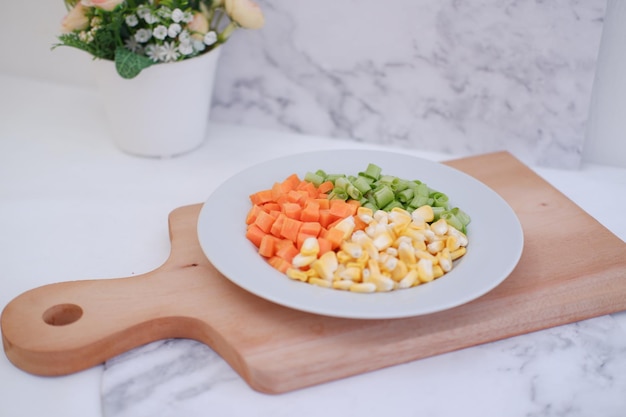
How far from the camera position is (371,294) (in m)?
0.88

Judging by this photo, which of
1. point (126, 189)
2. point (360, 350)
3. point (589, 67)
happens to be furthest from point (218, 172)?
point (589, 67)

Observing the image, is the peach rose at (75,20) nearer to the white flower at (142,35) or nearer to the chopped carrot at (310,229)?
the white flower at (142,35)

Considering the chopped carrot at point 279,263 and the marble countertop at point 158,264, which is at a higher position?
the chopped carrot at point 279,263

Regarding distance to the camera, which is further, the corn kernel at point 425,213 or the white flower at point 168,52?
the white flower at point 168,52

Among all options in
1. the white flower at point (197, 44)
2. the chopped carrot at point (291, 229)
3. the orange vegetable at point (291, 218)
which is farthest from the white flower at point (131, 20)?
the chopped carrot at point (291, 229)

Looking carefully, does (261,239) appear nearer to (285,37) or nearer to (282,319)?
(282,319)

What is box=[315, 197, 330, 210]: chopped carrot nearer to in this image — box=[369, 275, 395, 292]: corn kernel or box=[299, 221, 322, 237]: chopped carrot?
box=[299, 221, 322, 237]: chopped carrot

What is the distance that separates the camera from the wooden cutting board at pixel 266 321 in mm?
841

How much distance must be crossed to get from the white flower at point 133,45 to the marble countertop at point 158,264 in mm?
218

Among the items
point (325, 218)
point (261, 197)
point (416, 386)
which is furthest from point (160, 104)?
point (416, 386)

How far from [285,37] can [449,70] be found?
12.8 inches

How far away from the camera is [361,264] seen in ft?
2.97

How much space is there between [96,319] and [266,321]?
0.70 ft

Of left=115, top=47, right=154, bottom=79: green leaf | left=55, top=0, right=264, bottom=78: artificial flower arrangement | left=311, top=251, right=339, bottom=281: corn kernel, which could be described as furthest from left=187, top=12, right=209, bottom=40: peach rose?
left=311, top=251, right=339, bottom=281: corn kernel
